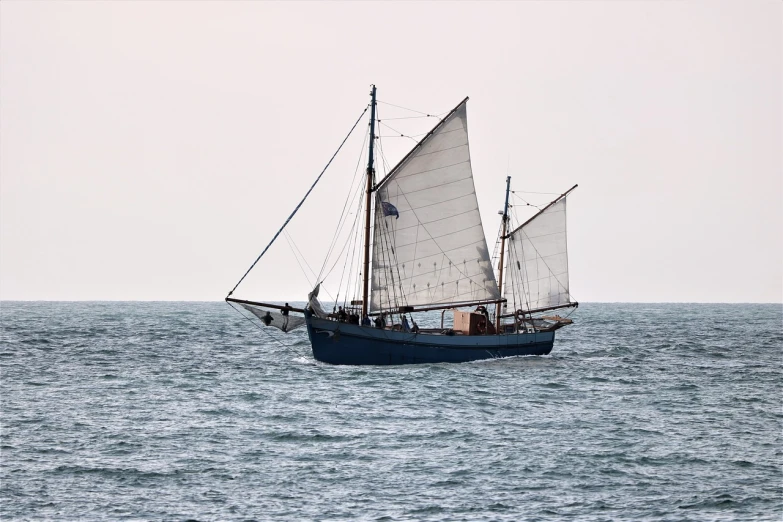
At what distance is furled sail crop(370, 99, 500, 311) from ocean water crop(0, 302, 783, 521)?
499 centimetres

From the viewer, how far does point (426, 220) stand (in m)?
56.8

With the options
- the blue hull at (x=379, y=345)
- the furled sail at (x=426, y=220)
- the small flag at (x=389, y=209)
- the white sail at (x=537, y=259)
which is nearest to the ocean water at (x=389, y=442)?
the blue hull at (x=379, y=345)

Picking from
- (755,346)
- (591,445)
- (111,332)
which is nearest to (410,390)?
(591,445)

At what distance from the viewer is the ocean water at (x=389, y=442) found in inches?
1036

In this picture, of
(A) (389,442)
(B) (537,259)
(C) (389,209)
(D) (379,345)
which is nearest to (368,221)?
(C) (389,209)

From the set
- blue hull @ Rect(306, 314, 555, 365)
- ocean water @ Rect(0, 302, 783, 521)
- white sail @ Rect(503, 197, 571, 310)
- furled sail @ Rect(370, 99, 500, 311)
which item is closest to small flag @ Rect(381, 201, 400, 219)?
furled sail @ Rect(370, 99, 500, 311)

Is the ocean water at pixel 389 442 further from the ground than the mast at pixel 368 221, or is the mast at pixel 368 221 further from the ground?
the mast at pixel 368 221

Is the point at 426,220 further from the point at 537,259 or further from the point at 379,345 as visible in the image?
the point at 537,259

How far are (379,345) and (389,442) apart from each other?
22.2m

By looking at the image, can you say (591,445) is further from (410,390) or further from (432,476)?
(410,390)

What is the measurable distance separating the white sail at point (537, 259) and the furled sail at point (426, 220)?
524 inches

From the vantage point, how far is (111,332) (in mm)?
106688

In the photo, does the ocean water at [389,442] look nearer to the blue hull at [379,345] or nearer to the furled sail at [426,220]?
the blue hull at [379,345]

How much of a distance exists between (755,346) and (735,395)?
41684 millimetres
